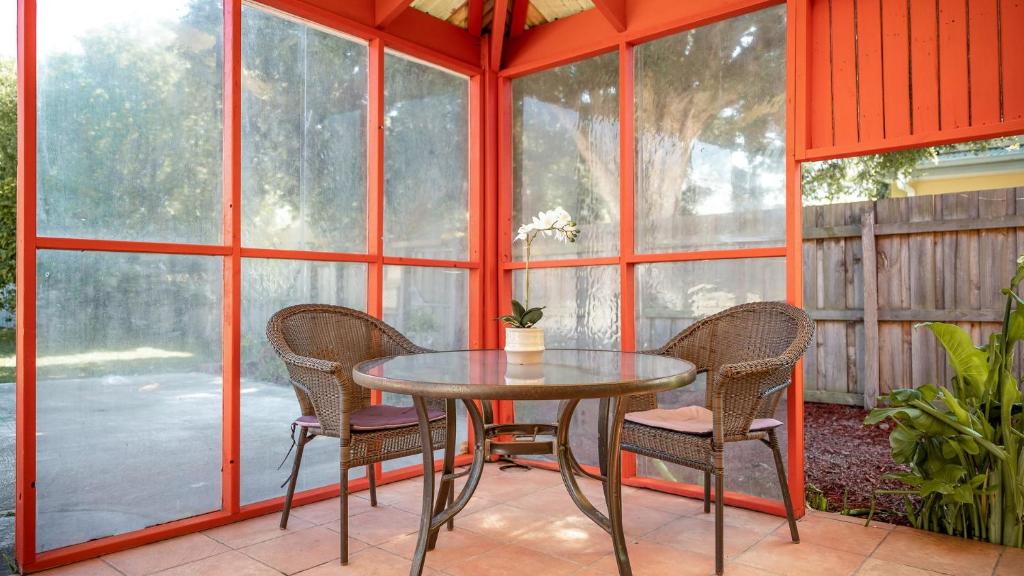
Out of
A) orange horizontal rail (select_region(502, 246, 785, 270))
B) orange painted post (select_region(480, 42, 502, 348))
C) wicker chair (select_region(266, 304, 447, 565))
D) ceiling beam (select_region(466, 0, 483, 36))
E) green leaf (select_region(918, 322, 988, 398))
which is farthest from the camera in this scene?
orange painted post (select_region(480, 42, 502, 348))

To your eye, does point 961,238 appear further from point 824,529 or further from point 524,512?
point 524,512

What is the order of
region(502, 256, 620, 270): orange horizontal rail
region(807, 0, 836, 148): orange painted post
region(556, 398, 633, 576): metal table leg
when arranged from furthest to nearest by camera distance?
1. region(502, 256, 620, 270): orange horizontal rail
2. region(807, 0, 836, 148): orange painted post
3. region(556, 398, 633, 576): metal table leg

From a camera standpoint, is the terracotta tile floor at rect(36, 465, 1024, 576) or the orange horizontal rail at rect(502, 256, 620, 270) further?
the orange horizontal rail at rect(502, 256, 620, 270)

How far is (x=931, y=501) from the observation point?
2705 mm

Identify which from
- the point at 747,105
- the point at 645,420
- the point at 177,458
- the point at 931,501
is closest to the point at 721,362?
the point at 645,420

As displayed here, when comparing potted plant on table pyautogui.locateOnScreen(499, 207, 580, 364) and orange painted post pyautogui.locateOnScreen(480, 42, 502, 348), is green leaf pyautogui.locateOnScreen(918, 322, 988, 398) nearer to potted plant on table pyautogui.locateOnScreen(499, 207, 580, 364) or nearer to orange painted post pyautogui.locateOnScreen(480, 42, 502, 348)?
potted plant on table pyautogui.locateOnScreen(499, 207, 580, 364)

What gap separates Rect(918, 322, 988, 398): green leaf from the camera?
8.54 feet

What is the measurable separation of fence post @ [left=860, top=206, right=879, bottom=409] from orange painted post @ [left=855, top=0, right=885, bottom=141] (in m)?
2.20

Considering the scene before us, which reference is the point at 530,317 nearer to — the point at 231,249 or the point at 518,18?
the point at 231,249

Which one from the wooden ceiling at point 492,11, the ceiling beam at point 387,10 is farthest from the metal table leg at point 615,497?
the wooden ceiling at point 492,11

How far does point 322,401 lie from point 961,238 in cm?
426

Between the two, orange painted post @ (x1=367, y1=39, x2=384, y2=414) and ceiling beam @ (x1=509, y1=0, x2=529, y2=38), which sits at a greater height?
ceiling beam @ (x1=509, y1=0, x2=529, y2=38)

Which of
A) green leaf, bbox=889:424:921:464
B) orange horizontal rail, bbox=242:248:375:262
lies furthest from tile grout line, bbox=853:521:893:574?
orange horizontal rail, bbox=242:248:375:262

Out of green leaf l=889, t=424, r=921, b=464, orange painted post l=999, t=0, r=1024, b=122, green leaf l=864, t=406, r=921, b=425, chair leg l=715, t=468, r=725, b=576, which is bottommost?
chair leg l=715, t=468, r=725, b=576
